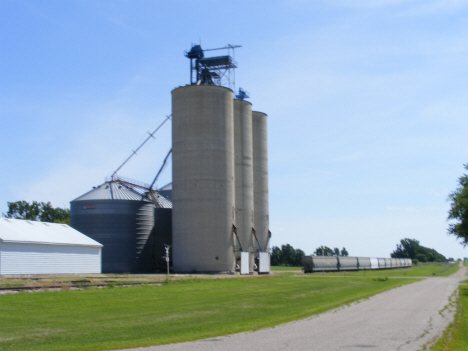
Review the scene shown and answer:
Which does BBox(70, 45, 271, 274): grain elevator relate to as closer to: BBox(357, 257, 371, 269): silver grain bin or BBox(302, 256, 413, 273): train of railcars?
BBox(302, 256, 413, 273): train of railcars

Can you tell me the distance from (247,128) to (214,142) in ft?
40.1

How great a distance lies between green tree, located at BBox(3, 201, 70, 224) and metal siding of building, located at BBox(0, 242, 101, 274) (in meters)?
62.3

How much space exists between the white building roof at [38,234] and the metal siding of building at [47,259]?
46cm

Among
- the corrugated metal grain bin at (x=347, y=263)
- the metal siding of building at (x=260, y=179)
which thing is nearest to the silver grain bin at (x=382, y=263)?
the corrugated metal grain bin at (x=347, y=263)

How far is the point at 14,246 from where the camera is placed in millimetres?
42344

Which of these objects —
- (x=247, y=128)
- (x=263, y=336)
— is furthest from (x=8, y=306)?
(x=247, y=128)

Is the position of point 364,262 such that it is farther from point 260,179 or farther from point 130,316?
point 130,316

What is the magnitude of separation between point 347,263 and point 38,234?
199 ft

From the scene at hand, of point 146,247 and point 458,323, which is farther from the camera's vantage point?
point 146,247

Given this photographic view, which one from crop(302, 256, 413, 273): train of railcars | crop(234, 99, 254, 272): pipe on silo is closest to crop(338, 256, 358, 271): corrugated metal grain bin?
crop(302, 256, 413, 273): train of railcars

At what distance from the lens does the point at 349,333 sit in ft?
52.5

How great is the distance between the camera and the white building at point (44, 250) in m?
42.0

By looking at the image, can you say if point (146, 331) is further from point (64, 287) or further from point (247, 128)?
point (247, 128)

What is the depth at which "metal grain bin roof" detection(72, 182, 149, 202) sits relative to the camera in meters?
62.4
